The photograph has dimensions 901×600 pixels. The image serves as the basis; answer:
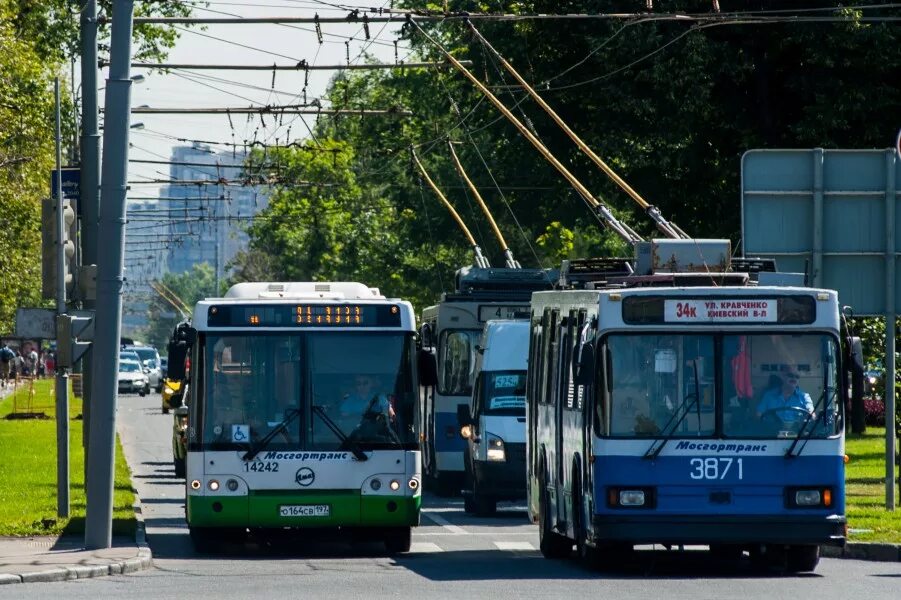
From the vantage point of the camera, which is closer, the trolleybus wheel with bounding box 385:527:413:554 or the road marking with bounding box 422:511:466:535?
the trolleybus wheel with bounding box 385:527:413:554

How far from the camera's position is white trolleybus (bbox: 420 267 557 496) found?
26734 mm

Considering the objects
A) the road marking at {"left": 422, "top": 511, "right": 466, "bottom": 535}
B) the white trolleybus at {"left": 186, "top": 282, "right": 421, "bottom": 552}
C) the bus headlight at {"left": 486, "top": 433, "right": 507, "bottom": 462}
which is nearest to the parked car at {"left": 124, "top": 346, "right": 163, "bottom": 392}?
the road marking at {"left": 422, "top": 511, "right": 466, "bottom": 535}

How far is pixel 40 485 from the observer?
25188 mm

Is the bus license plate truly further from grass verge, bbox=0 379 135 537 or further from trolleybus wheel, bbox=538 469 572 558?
grass verge, bbox=0 379 135 537

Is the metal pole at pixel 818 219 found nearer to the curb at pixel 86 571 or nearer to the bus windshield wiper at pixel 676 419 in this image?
the bus windshield wiper at pixel 676 419

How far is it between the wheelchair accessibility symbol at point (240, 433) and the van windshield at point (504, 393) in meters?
6.71

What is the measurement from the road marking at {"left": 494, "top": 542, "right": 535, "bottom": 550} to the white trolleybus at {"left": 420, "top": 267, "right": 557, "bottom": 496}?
760 cm

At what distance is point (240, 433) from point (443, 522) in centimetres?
571

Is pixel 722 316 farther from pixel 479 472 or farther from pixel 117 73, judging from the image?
pixel 479 472

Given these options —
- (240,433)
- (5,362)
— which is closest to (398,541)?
(240,433)

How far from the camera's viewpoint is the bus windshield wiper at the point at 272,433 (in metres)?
16.6

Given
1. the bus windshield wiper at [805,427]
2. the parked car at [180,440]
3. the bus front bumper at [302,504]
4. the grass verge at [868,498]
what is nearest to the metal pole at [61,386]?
the bus front bumper at [302,504]

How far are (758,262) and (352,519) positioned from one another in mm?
4492

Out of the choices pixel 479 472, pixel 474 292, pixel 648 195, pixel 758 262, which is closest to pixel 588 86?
pixel 648 195
